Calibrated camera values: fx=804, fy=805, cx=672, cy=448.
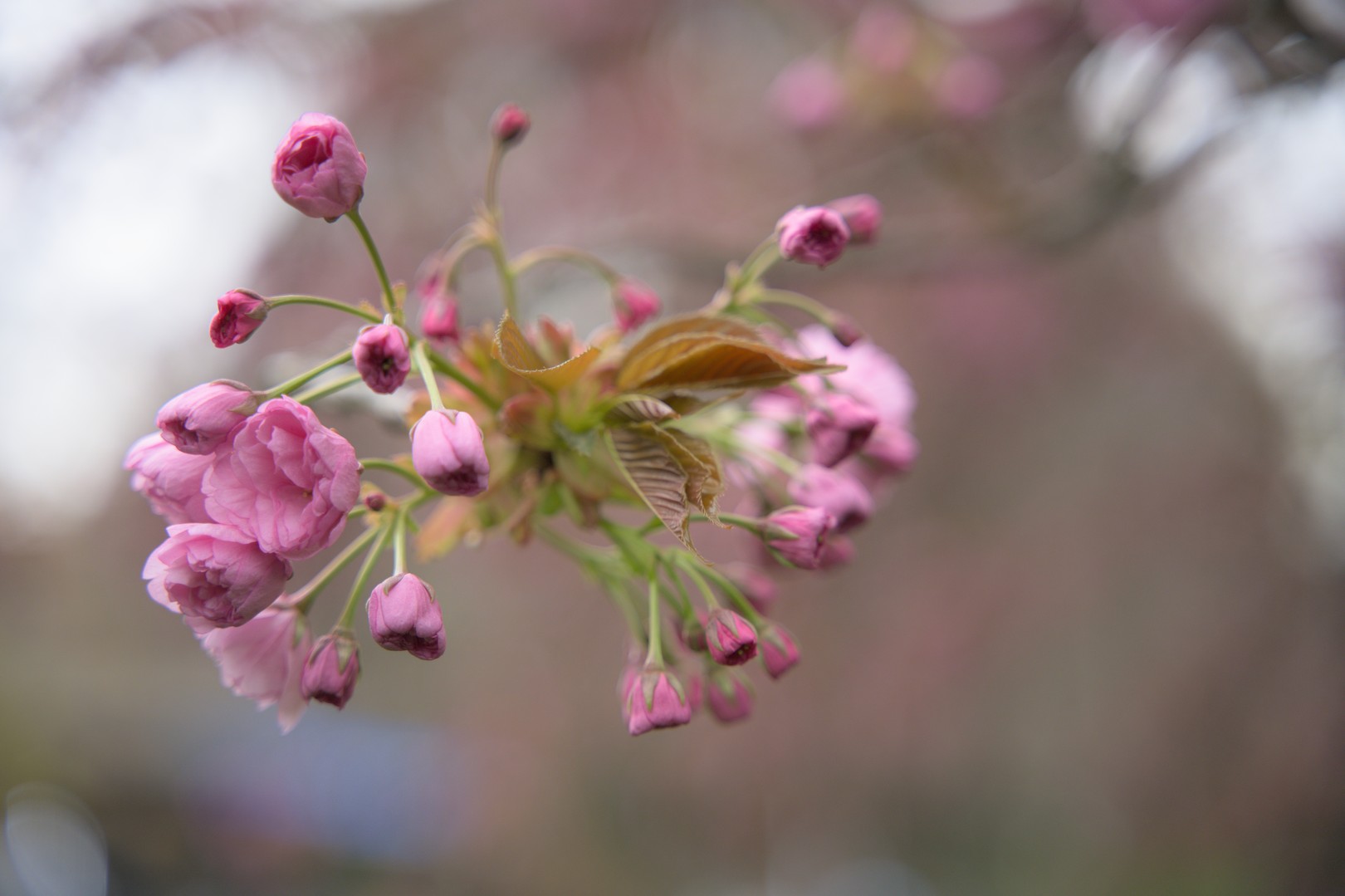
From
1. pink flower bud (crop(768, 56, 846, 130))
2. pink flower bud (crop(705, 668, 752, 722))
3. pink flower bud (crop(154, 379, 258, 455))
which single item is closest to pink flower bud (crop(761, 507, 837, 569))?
pink flower bud (crop(705, 668, 752, 722))

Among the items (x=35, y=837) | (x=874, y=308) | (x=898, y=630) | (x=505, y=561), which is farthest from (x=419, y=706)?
(x=874, y=308)

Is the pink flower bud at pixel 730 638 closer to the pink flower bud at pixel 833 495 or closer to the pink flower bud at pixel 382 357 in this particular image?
the pink flower bud at pixel 833 495

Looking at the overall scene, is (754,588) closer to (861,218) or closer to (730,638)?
(730,638)

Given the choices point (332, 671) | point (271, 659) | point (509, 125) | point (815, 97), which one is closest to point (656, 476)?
point (332, 671)

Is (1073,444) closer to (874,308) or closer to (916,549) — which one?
(916,549)

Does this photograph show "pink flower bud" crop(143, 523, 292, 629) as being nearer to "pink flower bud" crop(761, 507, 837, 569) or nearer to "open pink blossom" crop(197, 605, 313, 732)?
"open pink blossom" crop(197, 605, 313, 732)

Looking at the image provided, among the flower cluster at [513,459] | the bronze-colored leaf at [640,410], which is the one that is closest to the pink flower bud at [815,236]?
the flower cluster at [513,459]
